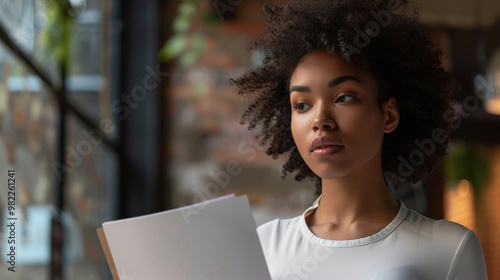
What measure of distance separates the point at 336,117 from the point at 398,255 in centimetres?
26

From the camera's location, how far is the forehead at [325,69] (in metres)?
1.21

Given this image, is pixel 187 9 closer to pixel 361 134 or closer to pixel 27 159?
pixel 27 159

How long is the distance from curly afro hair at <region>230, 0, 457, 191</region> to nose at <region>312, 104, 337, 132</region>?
104mm

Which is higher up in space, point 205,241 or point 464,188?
point 464,188

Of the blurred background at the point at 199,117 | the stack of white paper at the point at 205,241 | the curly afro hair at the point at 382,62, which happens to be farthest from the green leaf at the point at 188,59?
the stack of white paper at the point at 205,241

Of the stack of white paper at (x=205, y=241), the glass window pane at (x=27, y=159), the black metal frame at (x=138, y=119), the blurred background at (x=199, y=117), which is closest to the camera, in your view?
the stack of white paper at (x=205, y=241)

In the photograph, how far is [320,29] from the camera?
1279 mm

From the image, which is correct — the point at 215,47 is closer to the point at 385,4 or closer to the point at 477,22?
the point at 477,22

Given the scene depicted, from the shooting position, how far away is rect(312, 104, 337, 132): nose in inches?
46.3

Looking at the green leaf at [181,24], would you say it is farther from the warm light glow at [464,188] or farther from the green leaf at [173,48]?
the warm light glow at [464,188]

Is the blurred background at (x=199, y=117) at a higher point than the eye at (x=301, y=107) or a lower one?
higher

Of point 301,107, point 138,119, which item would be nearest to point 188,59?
point 138,119

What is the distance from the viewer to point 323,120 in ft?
3.86

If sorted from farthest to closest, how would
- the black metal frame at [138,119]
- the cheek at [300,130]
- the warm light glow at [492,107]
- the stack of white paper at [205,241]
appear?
the black metal frame at [138,119], the warm light glow at [492,107], the cheek at [300,130], the stack of white paper at [205,241]
